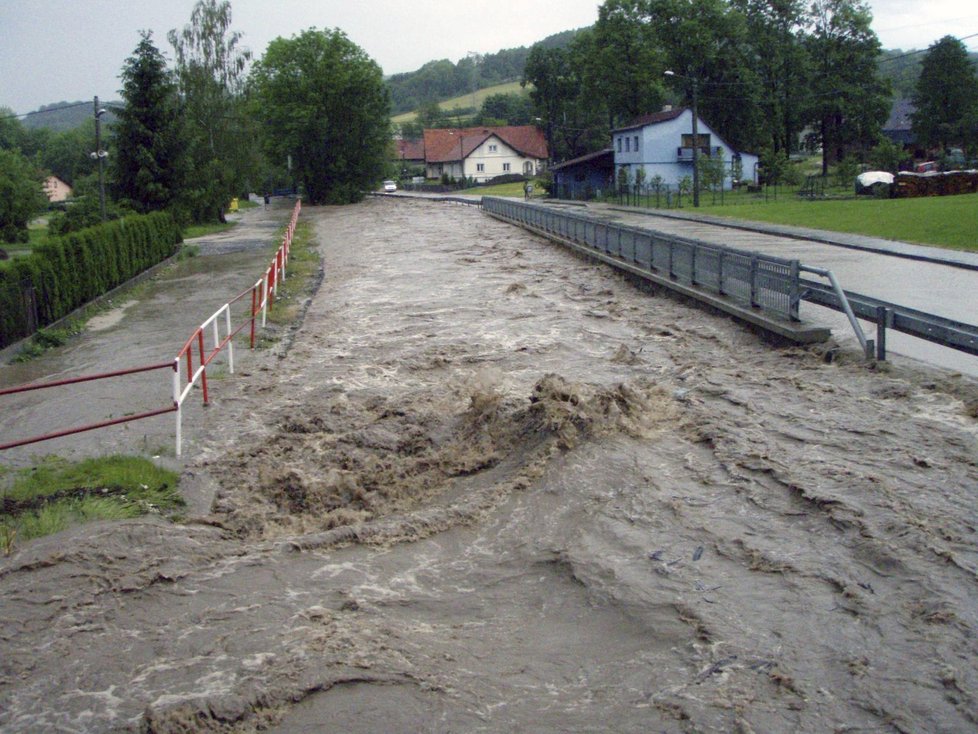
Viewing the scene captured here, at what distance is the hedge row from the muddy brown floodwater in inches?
256

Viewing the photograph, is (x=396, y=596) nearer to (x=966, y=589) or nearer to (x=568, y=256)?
(x=966, y=589)

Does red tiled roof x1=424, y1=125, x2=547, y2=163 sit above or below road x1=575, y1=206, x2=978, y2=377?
above

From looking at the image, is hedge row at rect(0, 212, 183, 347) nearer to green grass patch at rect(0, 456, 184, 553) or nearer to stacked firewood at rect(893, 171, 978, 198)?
green grass patch at rect(0, 456, 184, 553)

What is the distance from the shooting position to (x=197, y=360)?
1609 centimetres

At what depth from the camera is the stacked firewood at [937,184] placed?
50.6 meters

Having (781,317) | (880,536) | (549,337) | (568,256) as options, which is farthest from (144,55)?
(880,536)

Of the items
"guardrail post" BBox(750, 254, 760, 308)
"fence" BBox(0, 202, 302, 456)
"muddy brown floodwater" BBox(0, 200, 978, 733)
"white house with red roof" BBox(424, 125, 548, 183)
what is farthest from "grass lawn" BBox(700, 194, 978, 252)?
"white house with red roof" BBox(424, 125, 548, 183)

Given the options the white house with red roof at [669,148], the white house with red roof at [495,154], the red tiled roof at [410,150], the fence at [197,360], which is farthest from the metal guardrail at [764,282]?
the red tiled roof at [410,150]

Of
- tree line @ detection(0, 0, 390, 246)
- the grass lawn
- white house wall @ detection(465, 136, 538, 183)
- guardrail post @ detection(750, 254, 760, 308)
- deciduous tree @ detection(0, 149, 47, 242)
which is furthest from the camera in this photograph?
white house wall @ detection(465, 136, 538, 183)

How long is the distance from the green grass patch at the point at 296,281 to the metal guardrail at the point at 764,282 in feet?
28.1

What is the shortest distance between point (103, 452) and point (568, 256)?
76.0 feet

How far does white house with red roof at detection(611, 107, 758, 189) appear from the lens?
74312 mm

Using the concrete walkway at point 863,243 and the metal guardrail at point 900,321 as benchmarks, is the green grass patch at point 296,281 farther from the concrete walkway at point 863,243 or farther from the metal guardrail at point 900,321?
the concrete walkway at point 863,243

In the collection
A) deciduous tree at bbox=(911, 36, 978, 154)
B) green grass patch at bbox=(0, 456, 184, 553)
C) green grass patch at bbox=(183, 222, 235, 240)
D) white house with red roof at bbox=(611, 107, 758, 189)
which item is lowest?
green grass patch at bbox=(0, 456, 184, 553)
